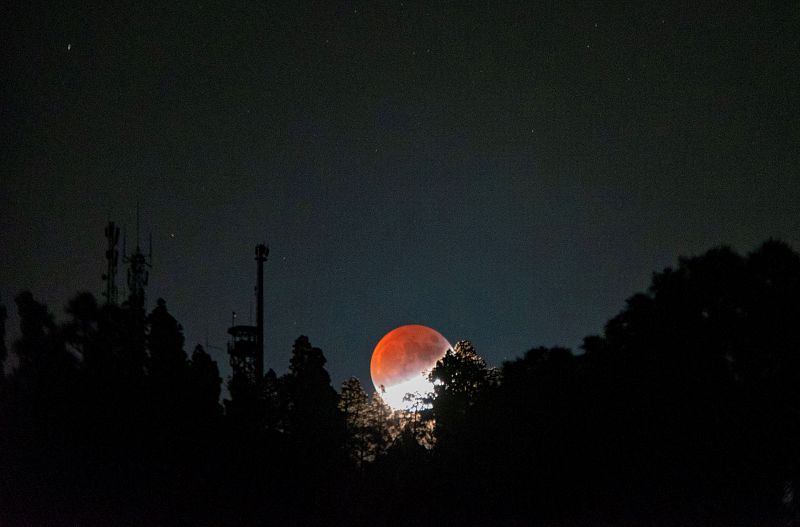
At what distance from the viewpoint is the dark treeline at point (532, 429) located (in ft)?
88.2

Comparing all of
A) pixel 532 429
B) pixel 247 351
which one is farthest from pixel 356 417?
pixel 532 429

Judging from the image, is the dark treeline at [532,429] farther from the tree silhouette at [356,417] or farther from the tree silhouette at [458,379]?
the tree silhouette at [356,417]

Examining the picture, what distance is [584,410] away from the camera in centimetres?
3014

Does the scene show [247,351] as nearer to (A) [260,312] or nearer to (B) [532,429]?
(A) [260,312]

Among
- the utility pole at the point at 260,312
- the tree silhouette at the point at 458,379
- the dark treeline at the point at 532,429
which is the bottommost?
the dark treeline at the point at 532,429

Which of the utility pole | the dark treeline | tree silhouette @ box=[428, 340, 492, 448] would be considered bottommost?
the dark treeline

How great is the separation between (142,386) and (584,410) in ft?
50.1

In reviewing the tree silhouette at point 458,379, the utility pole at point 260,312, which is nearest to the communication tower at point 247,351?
the utility pole at point 260,312

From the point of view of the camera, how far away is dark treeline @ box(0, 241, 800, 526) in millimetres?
26891

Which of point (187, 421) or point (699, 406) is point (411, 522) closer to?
point (187, 421)

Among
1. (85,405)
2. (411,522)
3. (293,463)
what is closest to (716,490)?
(411,522)

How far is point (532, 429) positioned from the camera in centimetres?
3161

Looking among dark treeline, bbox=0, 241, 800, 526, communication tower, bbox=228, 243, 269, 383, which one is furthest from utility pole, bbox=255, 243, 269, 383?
dark treeline, bbox=0, 241, 800, 526

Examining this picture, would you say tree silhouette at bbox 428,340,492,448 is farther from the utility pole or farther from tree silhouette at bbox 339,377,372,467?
the utility pole
